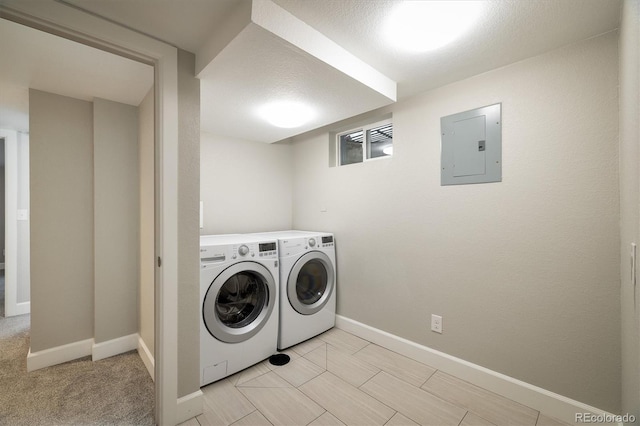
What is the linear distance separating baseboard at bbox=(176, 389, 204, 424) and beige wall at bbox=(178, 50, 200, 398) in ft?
0.09

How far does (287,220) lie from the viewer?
10.5 feet

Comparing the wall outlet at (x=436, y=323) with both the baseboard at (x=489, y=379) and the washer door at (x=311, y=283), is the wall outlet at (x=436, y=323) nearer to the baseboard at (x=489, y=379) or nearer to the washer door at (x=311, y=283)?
the baseboard at (x=489, y=379)

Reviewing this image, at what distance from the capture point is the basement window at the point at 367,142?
2.42 meters

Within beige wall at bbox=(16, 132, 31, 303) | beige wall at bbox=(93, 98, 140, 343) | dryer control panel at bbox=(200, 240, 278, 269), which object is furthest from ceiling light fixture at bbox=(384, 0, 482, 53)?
beige wall at bbox=(16, 132, 31, 303)

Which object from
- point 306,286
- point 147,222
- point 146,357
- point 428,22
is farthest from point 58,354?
point 428,22

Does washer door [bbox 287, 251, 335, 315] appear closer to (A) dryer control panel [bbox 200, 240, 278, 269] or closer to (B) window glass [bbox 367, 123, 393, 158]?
(A) dryer control panel [bbox 200, 240, 278, 269]

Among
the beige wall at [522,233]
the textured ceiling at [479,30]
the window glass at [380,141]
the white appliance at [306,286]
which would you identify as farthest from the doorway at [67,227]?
the beige wall at [522,233]

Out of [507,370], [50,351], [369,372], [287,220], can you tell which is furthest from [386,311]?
[50,351]

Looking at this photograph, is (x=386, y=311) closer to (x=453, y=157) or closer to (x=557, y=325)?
(x=557, y=325)

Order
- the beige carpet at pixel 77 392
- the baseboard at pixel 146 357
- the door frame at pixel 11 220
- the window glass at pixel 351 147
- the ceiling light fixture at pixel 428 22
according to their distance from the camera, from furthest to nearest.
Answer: the door frame at pixel 11 220, the window glass at pixel 351 147, the baseboard at pixel 146 357, the beige carpet at pixel 77 392, the ceiling light fixture at pixel 428 22

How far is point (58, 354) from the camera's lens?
2.04 m

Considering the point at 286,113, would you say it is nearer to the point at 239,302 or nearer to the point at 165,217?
the point at 165,217

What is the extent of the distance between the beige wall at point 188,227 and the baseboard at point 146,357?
0.61 m

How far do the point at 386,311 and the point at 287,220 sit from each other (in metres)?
1.54
